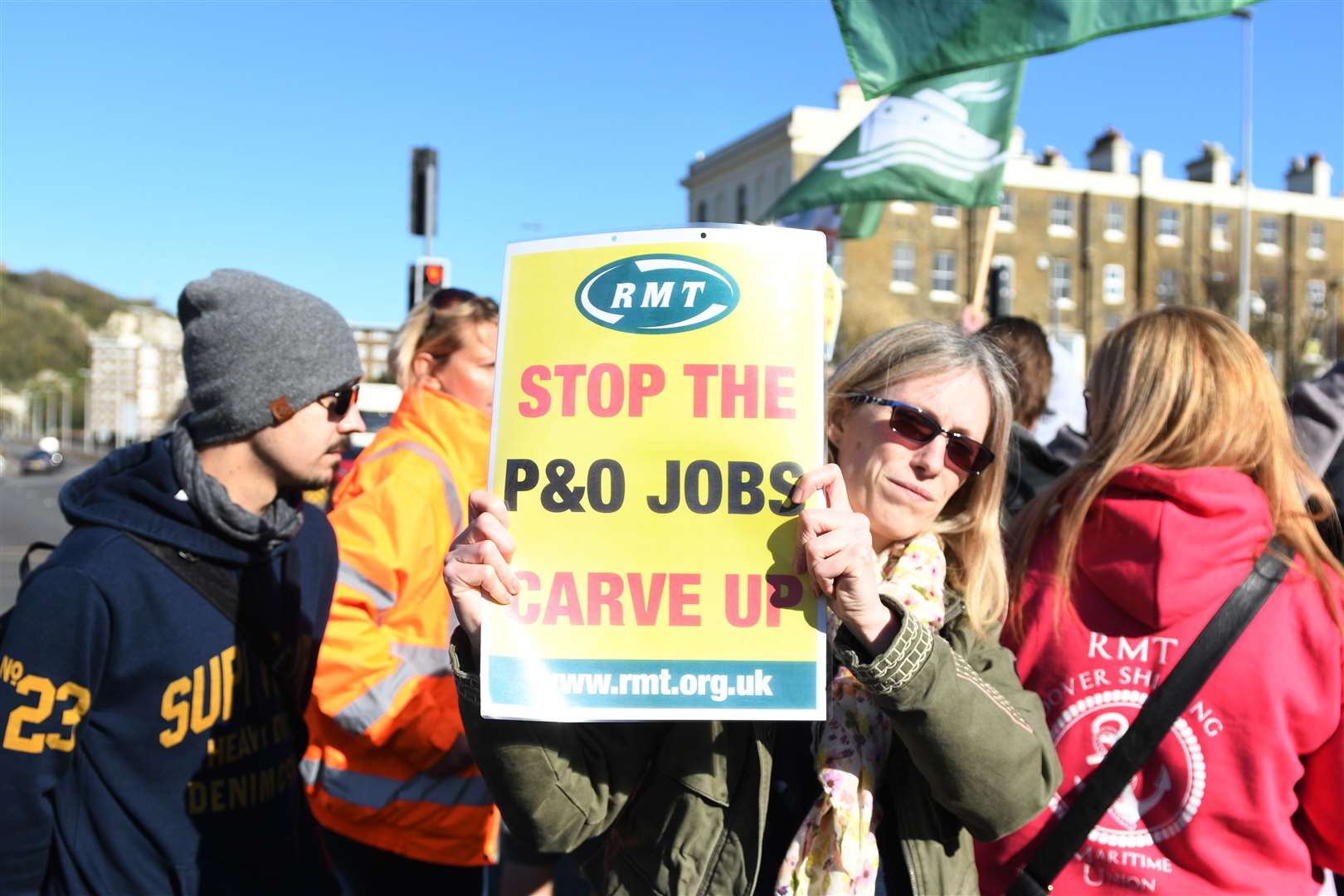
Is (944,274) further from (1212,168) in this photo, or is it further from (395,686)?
(395,686)

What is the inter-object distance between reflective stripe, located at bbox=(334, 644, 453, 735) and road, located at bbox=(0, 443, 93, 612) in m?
0.81

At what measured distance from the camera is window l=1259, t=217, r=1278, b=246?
57.5m

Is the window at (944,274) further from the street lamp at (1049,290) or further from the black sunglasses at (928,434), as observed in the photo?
the black sunglasses at (928,434)

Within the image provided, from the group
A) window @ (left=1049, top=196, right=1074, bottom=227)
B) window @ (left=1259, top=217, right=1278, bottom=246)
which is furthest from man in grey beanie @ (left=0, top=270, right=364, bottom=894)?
window @ (left=1259, top=217, right=1278, bottom=246)

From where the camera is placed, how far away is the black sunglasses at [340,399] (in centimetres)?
274

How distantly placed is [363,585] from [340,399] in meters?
0.49

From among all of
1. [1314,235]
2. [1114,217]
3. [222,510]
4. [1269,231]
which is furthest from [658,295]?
[1314,235]

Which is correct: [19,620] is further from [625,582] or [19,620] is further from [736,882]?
[736,882]

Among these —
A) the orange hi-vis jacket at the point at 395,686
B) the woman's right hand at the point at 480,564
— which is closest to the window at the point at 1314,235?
the orange hi-vis jacket at the point at 395,686

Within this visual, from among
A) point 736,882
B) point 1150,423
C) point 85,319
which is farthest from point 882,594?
point 85,319

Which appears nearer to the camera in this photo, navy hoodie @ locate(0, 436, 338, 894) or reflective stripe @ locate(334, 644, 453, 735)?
navy hoodie @ locate(0, 436, 338, 894)

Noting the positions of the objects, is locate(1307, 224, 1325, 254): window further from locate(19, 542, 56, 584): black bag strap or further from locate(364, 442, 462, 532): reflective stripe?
locate(19, 542, 56, 584): black bag strap

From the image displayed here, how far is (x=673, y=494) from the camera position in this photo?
1850 millimetres

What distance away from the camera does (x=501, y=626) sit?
1845 millimetres
